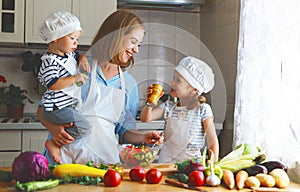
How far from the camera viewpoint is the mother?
1021mm

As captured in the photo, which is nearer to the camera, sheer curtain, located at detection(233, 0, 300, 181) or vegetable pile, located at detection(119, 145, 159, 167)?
vegetable pile, located at detection(119, 145, 159, 167)

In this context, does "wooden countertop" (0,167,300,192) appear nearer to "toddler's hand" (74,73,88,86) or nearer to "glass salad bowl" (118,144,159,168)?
"glass salad bowl" (118,144,159,168)

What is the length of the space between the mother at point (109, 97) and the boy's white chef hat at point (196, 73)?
Result: 0.11 m

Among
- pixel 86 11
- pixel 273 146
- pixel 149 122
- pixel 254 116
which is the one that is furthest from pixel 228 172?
pixel 86 11

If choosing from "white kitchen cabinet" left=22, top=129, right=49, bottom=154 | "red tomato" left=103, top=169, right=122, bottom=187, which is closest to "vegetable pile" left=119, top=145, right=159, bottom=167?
"red tomato" left=103, top=169, right=122, bottom=187

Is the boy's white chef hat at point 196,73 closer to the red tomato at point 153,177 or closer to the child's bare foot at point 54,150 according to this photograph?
the red tomato at point 153,177

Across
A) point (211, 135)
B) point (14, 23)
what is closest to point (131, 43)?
point (211, 135)

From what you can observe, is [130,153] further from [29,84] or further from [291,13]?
[29,84]

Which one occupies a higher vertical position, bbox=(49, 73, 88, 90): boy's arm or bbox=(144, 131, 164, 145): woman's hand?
bbox=(49, 73, 88, 90): boy's arm

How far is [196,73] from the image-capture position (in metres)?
1.04

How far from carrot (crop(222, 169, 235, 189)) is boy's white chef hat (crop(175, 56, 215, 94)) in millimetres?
182

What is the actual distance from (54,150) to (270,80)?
0.58 m

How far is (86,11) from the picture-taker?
5.75ft

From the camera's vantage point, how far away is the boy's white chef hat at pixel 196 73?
1042 mm
